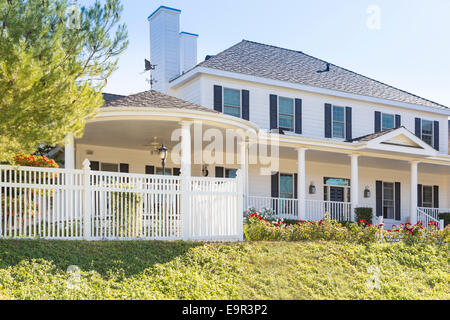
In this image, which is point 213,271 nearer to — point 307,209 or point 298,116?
point 307,209

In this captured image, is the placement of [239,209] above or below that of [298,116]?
below

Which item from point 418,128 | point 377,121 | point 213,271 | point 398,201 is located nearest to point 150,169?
point 213,271

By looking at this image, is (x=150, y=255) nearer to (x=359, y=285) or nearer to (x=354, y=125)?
(x=359, y=285)

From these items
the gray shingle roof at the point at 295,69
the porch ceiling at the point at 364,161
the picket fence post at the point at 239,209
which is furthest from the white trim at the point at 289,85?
the picket fence post at the point at 239,209

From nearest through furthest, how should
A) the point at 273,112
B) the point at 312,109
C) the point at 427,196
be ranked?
the point at 273,112
the point at 312,109
the point at 427,196

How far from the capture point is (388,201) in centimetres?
2269

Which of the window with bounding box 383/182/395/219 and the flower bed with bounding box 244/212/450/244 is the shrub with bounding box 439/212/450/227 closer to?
the window with bounding box 383/182/395/219

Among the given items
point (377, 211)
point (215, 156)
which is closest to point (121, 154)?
point (215, 156)

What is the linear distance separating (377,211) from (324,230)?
1070 centimetres

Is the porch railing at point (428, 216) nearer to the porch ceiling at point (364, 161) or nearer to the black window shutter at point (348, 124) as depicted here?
the porch ceiling at point (364, 161)

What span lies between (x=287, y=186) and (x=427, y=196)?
778 centimetres

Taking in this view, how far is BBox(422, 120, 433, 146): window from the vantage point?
22719mm

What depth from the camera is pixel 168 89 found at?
19.7m
